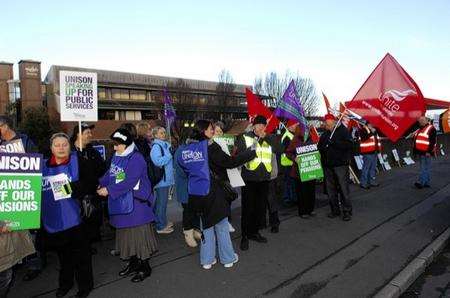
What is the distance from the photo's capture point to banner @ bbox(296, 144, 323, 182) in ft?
26.7

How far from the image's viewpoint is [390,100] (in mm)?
7918

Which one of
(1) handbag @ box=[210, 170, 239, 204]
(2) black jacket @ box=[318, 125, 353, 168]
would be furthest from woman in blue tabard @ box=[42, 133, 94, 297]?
(2) black jacket @ box=[318, 125, 353, 168]

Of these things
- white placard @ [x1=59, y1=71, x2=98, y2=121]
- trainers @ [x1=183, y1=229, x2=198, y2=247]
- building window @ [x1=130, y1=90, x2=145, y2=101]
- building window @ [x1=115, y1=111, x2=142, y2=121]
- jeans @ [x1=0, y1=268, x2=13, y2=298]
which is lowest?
trainers @ [x1=183, y1=229, x2=198, y2=247]

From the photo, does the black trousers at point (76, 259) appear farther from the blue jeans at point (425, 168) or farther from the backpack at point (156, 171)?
the blue jeans at point (425, 168)

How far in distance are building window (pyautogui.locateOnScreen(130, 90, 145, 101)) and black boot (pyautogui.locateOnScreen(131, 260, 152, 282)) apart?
58.1 m

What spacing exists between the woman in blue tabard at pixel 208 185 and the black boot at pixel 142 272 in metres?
0.72

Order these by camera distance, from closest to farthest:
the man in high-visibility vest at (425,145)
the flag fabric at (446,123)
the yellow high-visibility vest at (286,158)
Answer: the yellow high-visibility vest at (286,158)
the flag fabric at (446,123)
the man in high-visibility vest at (425,145)

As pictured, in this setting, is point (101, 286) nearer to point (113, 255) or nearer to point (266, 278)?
point (113, 255)

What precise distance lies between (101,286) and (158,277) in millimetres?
677

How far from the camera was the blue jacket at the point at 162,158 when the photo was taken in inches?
265

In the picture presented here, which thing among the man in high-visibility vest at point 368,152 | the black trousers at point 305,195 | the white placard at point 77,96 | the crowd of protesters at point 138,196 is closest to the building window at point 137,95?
the man in high-visibility vest at point 368,152

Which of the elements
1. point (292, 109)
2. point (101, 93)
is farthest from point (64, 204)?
point (101, 93)

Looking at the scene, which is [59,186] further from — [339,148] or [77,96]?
[339,148]

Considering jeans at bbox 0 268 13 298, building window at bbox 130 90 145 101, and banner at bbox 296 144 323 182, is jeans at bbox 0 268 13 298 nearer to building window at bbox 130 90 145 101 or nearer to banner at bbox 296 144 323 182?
banner at bbox 296 144 323 182
